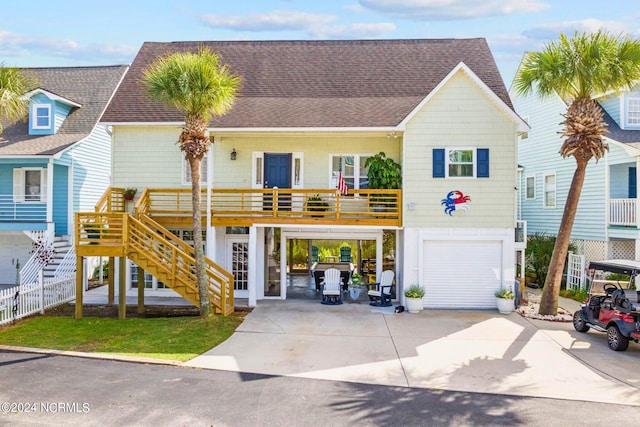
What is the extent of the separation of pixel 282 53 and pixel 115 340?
14280 mm

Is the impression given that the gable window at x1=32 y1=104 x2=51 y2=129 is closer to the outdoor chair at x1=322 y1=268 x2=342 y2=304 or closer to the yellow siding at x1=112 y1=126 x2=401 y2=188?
the yellow siding at x1=112 y1=126 x2=401 y2=188

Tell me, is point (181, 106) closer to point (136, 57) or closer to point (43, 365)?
point (43, 365)

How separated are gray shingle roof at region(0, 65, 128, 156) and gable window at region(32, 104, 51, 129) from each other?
55 centimetres

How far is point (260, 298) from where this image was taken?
733 inches

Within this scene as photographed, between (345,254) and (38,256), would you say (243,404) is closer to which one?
(38,256)

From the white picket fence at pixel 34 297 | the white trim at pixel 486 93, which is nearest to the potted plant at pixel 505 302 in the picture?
the white trim at pixel 486 93

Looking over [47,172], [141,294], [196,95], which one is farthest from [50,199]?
[196,95]

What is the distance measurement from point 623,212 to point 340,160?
Result: 1114 cm

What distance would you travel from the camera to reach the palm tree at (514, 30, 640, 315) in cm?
1419

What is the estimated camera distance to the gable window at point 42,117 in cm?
2298

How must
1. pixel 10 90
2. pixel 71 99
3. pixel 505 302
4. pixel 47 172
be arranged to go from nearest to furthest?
pixel 10 90, pixel 505 302, pixel 47 172, pixel 71 99

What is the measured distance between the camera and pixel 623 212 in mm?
19281

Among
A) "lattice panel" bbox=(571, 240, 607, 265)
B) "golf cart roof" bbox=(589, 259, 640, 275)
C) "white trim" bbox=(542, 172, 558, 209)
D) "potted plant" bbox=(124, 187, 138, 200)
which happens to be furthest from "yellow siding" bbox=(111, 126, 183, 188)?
"lattice panel" bbox=(571, 240, 607, 265)

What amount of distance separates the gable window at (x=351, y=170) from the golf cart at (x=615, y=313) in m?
8.38
